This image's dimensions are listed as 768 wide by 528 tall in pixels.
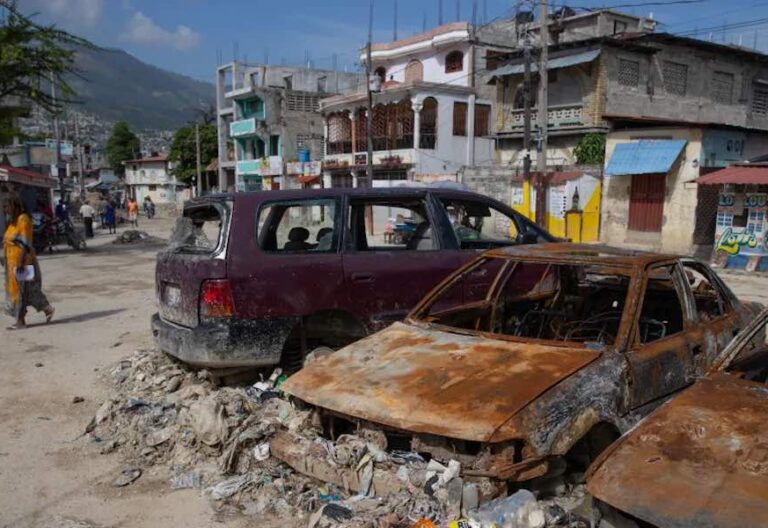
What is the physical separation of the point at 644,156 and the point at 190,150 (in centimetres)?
4662

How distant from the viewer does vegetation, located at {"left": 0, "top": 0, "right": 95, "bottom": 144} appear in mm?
18938

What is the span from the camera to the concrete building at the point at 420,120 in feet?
104

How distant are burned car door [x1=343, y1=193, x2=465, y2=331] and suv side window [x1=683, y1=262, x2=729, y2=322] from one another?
195 centimetres

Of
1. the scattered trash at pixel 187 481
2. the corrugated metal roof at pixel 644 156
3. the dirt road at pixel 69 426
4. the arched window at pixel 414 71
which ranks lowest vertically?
the dirt road at pixel 69 426

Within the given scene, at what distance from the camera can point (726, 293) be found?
197 inches

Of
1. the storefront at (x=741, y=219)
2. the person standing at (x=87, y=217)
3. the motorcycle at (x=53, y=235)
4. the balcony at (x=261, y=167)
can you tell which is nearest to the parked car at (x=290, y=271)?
the storefront at (x=741, y=219)

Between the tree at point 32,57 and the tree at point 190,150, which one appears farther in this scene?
the tree at point 190,150

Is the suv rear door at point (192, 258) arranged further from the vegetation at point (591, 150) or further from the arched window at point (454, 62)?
the arched window at point (454, 62)

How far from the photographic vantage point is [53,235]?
20.2 m

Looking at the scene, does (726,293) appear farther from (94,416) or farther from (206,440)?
(94,416)

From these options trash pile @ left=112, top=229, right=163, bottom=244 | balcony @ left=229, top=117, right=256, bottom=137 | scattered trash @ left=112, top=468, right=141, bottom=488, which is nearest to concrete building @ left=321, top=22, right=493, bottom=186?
balcony @ left=229, top=117, right=256, bottom=137

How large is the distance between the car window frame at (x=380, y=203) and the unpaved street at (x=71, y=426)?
2338 mm

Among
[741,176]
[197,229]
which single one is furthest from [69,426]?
[741,176]

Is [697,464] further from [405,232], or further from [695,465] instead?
[405,232]
